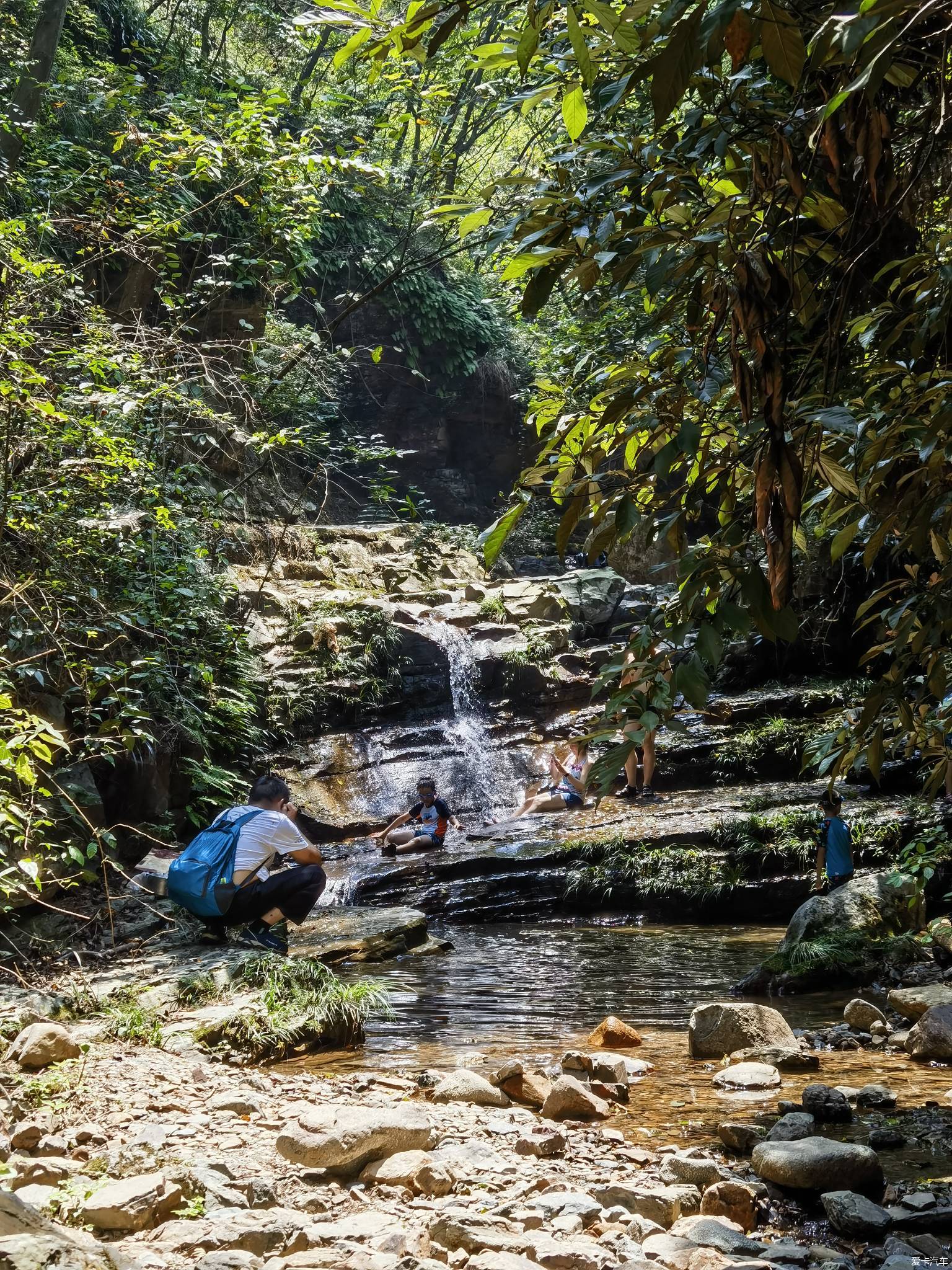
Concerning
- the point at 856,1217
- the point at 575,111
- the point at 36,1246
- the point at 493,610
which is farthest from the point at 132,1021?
the point at 493,610

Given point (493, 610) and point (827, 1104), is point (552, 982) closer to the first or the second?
point (827, 1104)

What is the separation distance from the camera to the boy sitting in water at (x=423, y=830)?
1198 centimetres

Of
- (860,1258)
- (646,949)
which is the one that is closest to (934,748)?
(860,1258)

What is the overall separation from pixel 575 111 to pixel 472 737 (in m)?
13.5

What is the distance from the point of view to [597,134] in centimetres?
365

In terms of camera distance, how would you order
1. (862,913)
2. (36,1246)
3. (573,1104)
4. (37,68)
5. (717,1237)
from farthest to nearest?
(37,68) → (862,913) → (573,1104) → (717,1237) → (36,1246)

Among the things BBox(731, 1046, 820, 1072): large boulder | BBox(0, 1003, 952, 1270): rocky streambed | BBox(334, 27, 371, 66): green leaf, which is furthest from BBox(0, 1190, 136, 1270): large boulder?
BBox(731, 1046, 820, 1072): large boulder

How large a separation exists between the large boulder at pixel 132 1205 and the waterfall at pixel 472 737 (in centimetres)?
1108

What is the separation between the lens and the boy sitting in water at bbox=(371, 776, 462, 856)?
11984 millimetres

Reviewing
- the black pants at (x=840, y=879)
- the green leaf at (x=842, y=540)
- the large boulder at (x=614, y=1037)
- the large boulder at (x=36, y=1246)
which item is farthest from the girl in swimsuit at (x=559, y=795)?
the large boulder at (x=36, y=1246)

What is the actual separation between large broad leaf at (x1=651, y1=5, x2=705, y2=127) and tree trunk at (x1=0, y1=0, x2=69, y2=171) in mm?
10768

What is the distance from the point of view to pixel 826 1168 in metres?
3.51

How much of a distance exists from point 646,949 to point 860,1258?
19.5 feet

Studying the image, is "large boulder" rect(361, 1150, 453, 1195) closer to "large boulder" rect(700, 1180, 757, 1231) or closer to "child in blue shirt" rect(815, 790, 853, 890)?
"large boulder" rect(700, 1180, 757, 1231)
